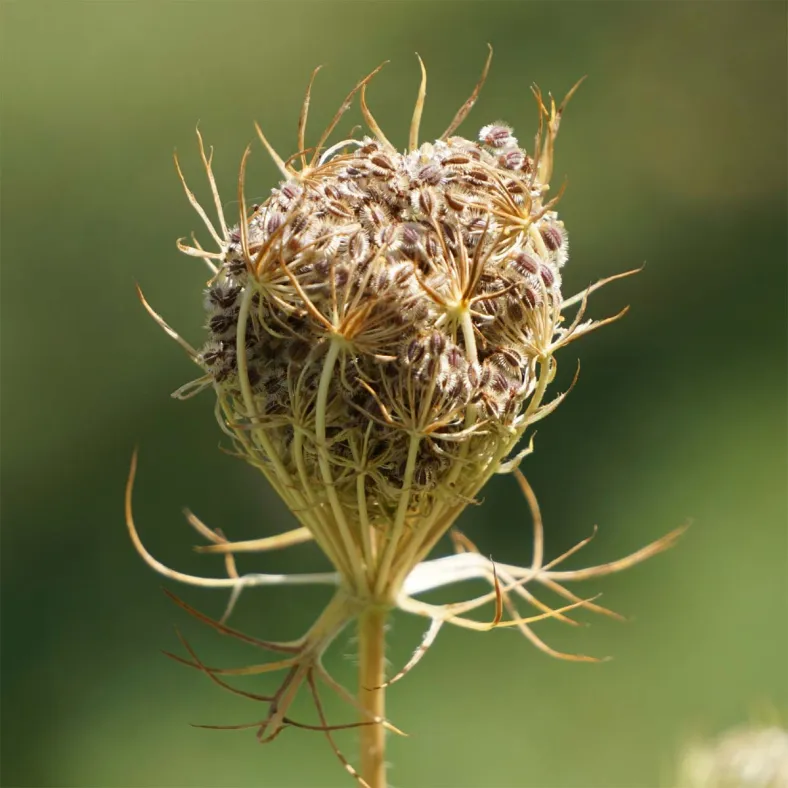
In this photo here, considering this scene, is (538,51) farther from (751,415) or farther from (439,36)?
(751,415)

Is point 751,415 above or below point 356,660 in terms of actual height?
above

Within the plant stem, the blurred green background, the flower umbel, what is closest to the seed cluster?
the flower umbel

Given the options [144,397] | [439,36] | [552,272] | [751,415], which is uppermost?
[439,36]

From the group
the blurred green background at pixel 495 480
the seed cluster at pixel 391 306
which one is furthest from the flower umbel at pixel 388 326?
the blurred green background at pixel 495 480

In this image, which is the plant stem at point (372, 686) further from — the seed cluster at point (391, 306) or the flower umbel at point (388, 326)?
the seed cluster at point (391, 306)

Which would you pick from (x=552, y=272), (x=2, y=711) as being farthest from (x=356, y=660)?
(x=2, y=711)

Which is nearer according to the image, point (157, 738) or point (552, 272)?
point (552, 272)
